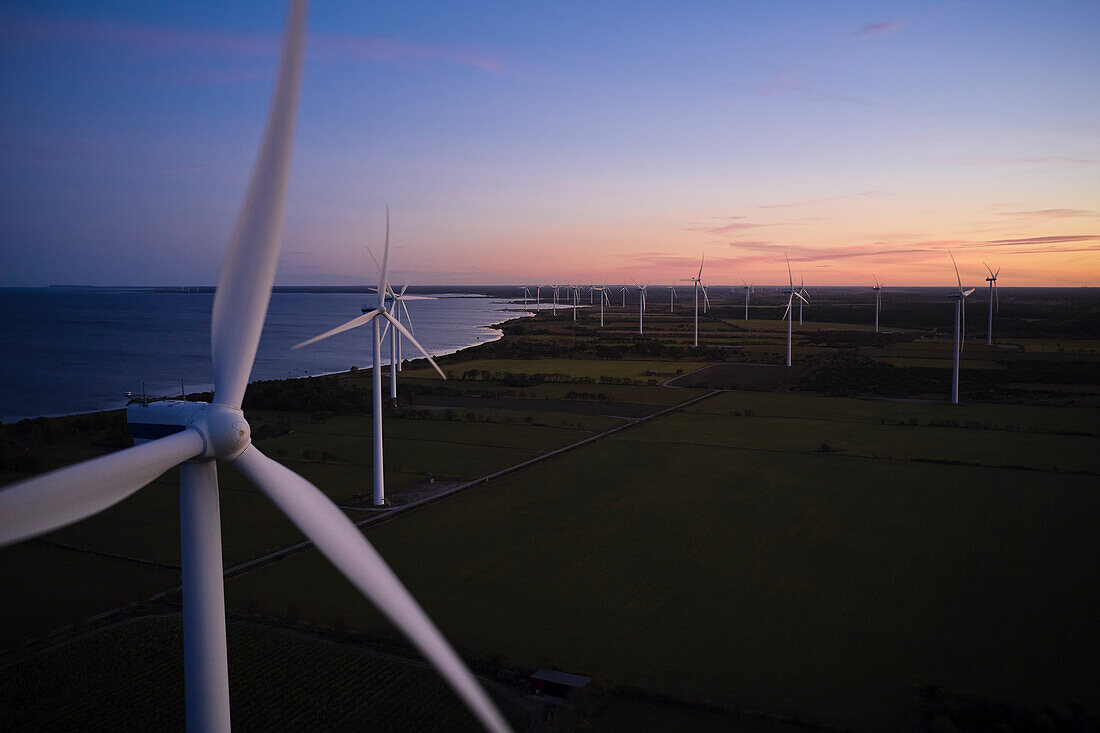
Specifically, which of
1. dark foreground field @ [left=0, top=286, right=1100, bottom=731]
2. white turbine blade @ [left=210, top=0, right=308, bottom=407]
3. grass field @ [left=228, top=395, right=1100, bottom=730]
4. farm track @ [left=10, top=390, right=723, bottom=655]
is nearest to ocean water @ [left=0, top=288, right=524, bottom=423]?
dark foreground field @ [left=0, top=286, right=1100, bottom=731]

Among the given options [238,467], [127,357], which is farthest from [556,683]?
[127,357]

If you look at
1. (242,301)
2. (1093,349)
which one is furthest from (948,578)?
(1093,349)

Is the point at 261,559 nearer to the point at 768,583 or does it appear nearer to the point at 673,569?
the point at 673,569

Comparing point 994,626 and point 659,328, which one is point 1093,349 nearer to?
point 659,328

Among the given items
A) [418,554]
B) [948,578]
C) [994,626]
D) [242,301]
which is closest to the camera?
[242,301]

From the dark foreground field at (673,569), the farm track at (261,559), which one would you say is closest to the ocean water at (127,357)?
the dark foreground field at (673,569)

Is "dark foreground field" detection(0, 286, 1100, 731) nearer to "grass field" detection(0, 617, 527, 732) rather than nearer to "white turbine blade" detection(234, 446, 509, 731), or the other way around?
"grass field" detection(0, 617, 527, 732)
